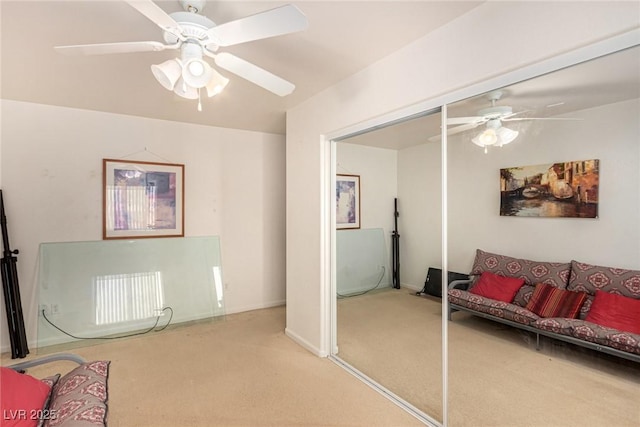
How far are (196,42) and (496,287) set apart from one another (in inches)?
92.7

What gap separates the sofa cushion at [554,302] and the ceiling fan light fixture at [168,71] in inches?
94.3

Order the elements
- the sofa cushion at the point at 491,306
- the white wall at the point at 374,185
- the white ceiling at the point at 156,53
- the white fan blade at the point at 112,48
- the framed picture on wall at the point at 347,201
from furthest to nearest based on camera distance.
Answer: the framed picture on wall at the point at 347,201 → the white wall at the point at 374,185 → the sofa cushion at the point at 491,306 → the white ceiling at the point at 156,53 → the white fan blade at the point at 112,48

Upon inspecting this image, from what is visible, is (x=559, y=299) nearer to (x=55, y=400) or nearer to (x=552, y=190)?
(x=552, y=190)

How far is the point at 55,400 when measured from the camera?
4.68 ft

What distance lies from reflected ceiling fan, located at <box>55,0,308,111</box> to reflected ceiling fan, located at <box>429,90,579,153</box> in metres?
1.14

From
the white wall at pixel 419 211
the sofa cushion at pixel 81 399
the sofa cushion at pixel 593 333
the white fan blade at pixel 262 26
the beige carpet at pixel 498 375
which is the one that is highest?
the white fan blade at pixel 262 26

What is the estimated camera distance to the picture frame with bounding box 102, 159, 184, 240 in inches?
138

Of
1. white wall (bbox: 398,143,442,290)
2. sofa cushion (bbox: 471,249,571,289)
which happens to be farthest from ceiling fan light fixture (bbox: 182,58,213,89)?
sofa cushion (bbox: 471,249,571,289)

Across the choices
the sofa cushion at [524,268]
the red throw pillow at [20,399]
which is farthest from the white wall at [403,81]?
the red throw pillow at [20,399]

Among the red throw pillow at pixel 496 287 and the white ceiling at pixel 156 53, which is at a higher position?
the white ceiling at pixel 156 53

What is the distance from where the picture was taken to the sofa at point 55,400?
1.22m

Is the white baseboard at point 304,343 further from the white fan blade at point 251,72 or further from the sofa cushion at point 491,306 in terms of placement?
the white fan blade at point 251,72

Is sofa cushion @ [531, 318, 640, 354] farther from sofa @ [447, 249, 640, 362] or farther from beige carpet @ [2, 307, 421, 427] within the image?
beige carpet @ [2, 307, 421, 427]

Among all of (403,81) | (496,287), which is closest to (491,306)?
(496,287)
